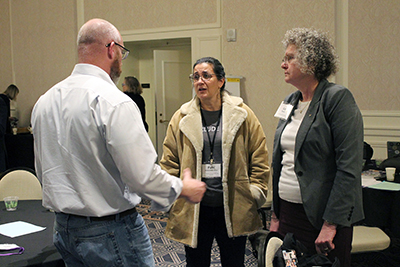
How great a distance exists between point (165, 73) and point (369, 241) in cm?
464

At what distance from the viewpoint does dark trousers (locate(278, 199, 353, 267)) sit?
1.69 m

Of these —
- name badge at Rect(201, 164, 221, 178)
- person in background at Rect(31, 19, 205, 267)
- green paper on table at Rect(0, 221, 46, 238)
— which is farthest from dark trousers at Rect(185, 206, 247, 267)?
green paper on table at Rect(0, 221, 46, 238)

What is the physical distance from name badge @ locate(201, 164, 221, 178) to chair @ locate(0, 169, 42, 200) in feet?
5.27

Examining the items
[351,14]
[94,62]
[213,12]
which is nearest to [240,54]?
[213,12]

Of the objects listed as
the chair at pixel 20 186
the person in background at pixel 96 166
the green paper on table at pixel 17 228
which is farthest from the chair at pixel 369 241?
the chair at pixel 20 186

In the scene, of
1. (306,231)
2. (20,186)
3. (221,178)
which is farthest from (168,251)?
(306,231)

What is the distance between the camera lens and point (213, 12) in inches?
224

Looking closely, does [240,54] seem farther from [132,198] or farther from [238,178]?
[132,198]

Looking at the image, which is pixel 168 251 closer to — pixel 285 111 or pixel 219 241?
pixel 219 241

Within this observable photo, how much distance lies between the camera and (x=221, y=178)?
2152 mm

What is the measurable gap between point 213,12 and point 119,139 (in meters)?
4.78

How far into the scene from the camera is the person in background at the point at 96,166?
1332mm

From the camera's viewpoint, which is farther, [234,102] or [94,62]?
[234,102]

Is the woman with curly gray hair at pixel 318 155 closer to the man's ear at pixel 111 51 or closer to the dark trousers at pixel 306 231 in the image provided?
the dark trousers at pixel 306 231
